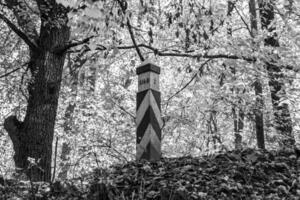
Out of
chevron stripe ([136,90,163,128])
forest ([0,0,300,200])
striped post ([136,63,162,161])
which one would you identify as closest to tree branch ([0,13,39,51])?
forest ([0,0,300,200])

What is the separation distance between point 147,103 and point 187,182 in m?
1.47

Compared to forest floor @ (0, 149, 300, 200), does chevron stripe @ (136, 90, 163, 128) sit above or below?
above

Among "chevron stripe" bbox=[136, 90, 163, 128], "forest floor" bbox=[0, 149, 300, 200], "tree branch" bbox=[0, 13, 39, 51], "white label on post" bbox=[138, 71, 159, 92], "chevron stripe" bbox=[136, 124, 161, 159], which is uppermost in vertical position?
"tree branch" bbox=[0, 13, 39, 51]

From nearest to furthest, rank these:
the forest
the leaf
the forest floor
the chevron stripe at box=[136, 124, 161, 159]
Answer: the leaf → the forest floor → the forest → the chevron stripe at box=[136, 124, 161, 159]

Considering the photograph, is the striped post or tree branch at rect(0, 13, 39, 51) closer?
the striped post

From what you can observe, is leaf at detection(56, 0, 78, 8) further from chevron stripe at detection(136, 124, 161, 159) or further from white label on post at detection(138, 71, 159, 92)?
chevron stripe at detection(136, 124, 161, 159)

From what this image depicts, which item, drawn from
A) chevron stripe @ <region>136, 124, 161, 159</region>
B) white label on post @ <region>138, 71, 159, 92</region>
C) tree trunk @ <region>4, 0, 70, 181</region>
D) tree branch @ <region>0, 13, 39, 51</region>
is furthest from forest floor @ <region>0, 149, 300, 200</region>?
tree branch @ <region>0, 13, 39, 51</region>

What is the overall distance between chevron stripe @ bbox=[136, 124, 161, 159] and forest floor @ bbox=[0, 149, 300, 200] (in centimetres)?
22

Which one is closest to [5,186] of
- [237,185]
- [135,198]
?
[135,198]

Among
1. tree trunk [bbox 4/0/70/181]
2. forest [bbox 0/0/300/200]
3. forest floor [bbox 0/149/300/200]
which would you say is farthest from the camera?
tree trunk [bbox 4/0/70/181]

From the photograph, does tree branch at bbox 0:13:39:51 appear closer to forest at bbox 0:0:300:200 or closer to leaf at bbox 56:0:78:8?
forest at bbox 0:0:300:200

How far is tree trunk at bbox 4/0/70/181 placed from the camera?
577 cm

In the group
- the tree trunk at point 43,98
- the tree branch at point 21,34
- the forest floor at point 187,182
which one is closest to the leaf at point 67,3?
the forest floor at point 187,182

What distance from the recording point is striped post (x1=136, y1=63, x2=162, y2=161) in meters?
4.10
